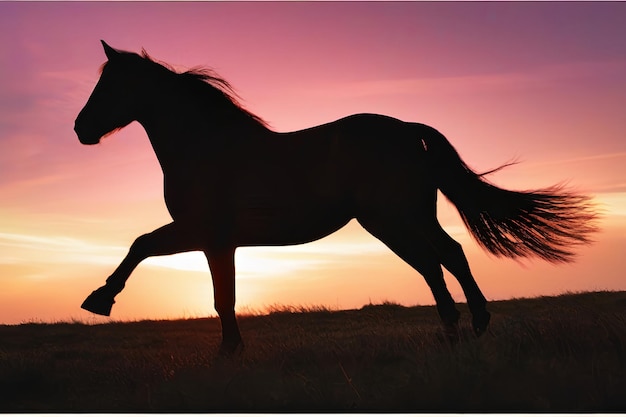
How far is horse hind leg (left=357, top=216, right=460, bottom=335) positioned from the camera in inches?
222

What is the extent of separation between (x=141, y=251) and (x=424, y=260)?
2328 mm

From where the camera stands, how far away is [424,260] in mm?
5637

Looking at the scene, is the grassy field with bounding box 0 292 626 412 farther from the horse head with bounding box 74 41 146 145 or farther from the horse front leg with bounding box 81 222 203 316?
the horse head with bounding box 74 41 146 145

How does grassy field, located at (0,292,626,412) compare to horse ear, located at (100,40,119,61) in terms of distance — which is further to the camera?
horse ear, located at (100,40,119,61)

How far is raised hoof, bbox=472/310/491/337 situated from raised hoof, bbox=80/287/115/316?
9.78 feet

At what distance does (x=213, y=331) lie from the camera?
26.3ft

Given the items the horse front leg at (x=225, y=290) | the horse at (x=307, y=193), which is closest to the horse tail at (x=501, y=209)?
the horse at (x=307, y=193)

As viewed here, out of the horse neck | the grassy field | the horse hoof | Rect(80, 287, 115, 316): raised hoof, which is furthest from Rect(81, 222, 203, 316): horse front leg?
the horse hoof

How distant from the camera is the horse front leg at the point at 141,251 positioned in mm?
5656

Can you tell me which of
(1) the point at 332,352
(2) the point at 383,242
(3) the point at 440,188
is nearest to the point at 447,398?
(1) the point at 332,352

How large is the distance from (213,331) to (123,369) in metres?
2.65

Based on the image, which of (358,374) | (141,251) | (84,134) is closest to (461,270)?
(358,374)

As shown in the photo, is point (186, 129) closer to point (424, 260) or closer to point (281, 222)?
point (281, 222)

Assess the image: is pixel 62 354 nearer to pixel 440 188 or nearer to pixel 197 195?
pixel 197 195
